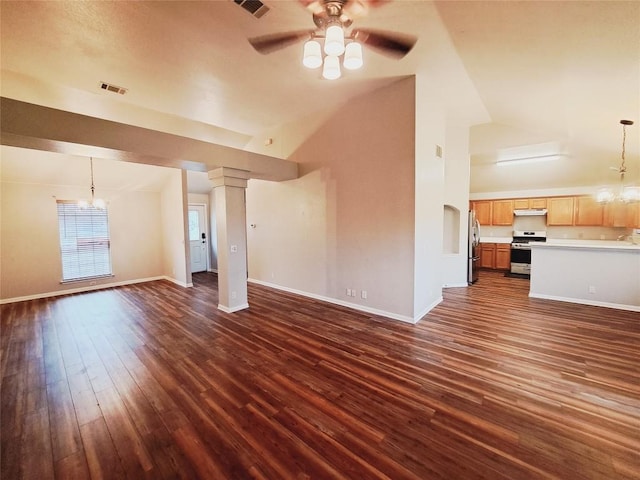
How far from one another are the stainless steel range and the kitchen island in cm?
214

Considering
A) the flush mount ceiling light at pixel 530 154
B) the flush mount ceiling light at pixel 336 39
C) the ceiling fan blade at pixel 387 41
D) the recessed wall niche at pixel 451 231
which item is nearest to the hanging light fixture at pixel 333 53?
the flush mount ceiling light at pixel 336 39

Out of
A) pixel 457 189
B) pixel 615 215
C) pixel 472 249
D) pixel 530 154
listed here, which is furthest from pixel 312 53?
pixel 615 215

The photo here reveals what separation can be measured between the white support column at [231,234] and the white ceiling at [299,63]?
4.36 ft

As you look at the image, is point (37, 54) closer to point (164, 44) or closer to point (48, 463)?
point (164, 44)

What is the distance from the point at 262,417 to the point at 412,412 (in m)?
1.19

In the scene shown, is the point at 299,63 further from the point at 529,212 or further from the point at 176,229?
the point at 529,212

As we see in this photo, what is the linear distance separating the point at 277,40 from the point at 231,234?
120 inches

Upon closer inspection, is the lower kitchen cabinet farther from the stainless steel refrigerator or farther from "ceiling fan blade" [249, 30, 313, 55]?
"ceiling fan blade" [249, 30, 313, 55]

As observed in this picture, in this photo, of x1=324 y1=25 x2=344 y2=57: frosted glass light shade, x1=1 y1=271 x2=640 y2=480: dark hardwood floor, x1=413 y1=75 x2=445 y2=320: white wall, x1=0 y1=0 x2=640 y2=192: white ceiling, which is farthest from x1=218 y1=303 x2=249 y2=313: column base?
x1=324 y1=25 x2=344 y2=57: frosted glass light shade

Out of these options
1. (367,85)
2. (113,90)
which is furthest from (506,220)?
(113,90)

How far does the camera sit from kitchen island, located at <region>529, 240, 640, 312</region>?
13.4 ft

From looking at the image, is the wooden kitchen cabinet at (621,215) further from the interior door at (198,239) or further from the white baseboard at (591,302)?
the interior door at (198,239)

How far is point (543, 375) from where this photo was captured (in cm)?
247

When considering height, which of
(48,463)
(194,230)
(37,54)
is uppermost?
(37,54)
